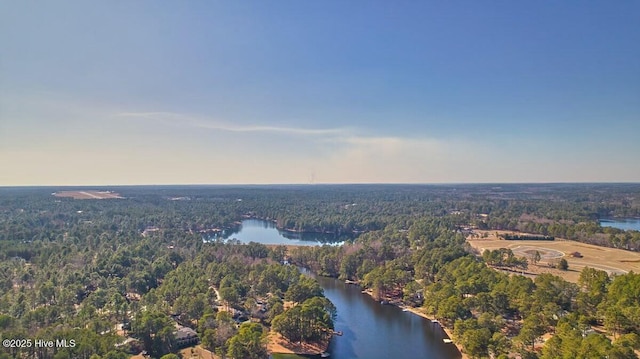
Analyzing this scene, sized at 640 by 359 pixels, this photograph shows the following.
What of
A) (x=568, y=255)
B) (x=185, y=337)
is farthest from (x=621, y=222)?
(x=185, y=337)

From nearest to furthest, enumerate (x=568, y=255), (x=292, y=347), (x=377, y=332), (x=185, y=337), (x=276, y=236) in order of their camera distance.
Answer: (x=185, y=337), (x=292, y=347), (x=377, y=332), (x=568, y=255), (x=276, y=236)

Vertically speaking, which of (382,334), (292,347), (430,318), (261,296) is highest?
(261,296)

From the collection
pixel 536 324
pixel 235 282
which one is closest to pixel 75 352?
pixel 235 282

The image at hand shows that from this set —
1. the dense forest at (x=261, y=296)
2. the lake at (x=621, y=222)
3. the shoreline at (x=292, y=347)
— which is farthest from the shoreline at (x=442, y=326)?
the lake at (x=621, y=222)

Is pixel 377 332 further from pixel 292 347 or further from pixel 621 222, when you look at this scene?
pixel 621 222

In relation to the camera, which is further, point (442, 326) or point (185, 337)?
point (442, 326)

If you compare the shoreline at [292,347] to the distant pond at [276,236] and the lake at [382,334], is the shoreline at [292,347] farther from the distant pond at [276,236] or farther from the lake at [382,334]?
the distant pond at [276,236]

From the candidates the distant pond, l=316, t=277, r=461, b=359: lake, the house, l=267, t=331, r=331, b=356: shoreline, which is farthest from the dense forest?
the distant pond
